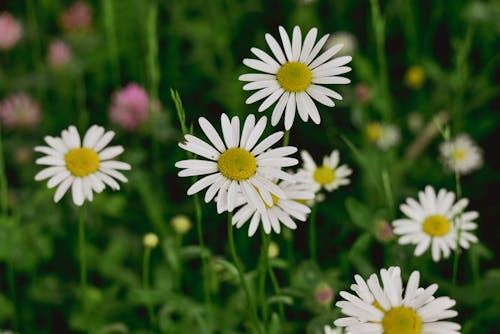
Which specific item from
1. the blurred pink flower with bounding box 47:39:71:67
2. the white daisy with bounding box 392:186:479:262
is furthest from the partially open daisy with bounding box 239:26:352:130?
the blurred pink flower with bounding box 47:39:71:67

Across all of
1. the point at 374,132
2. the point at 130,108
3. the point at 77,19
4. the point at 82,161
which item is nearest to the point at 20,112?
the point at 130,108

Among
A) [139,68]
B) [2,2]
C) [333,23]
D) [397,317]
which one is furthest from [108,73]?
[397,317]

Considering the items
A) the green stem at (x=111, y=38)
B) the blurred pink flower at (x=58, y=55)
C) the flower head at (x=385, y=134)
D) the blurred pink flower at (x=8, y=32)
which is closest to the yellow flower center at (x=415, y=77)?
the flower head at (x=385, y=134)

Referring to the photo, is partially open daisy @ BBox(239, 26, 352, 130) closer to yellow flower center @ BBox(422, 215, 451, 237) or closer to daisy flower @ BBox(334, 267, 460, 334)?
daisy flower @ BBox(334, 267, 460, 334)

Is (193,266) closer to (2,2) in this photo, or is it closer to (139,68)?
(139,68)

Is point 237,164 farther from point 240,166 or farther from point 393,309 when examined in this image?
point 393,309

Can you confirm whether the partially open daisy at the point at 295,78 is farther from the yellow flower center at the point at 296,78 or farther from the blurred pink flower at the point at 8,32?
the blurred pink flower at the point at 8,32

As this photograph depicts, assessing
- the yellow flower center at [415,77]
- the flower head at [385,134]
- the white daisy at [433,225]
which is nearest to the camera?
the white daisy at [433,225]
